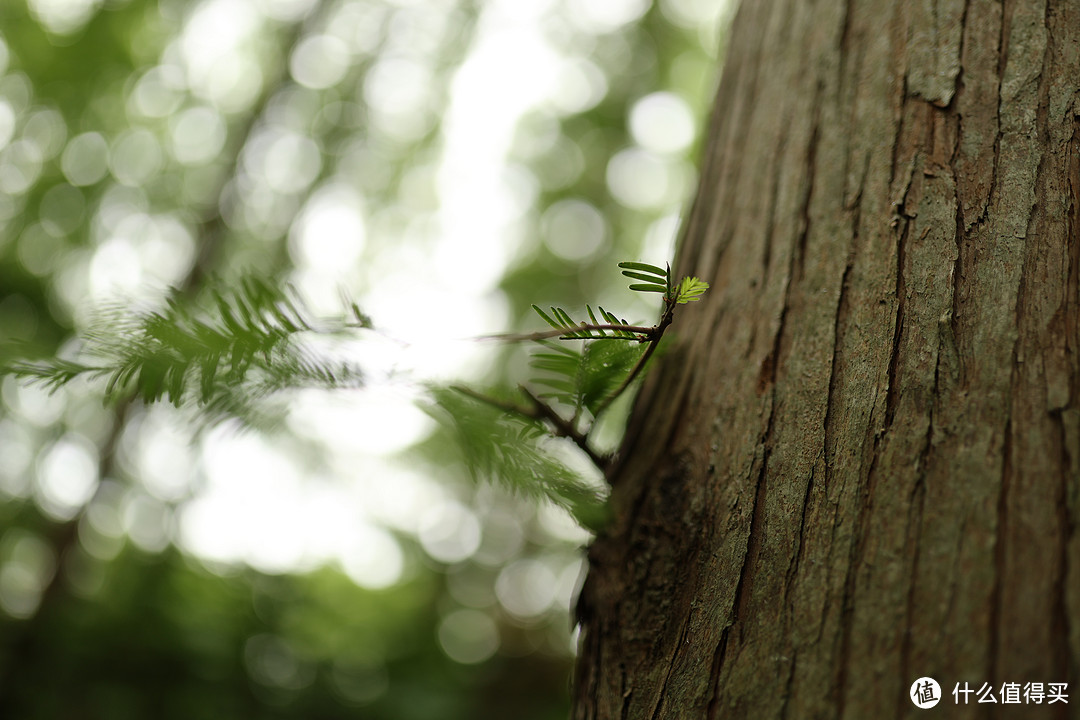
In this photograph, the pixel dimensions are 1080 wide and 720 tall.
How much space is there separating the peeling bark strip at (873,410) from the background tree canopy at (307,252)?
1435 mm

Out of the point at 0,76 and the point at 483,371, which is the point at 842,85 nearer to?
the point at 0,76

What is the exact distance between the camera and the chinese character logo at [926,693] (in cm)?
42

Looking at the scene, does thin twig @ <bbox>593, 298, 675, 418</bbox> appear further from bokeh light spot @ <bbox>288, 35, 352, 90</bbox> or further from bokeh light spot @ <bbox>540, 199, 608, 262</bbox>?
bokeh light spot @ <bbox>540, 199, 608, 262</bbox>

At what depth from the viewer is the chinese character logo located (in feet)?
1.39

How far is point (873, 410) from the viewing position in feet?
1.77

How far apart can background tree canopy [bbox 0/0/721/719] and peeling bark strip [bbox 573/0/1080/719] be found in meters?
1.44

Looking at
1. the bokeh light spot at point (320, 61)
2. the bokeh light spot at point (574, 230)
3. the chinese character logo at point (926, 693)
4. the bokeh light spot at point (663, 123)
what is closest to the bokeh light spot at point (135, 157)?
the bokeh light spot at point (320, 61)

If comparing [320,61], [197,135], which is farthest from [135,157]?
[320,61]

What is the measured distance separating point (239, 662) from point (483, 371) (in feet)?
9.61

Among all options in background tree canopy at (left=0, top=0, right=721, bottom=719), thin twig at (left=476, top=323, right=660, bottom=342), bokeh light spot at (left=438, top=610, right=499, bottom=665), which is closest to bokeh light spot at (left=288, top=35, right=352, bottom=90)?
background tree canopy at (left=0, top=0, right=721, bottom=719)

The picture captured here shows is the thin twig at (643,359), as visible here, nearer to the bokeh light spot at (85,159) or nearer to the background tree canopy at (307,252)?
the background tree canopy at (307,252)

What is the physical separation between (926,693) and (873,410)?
0.72ft

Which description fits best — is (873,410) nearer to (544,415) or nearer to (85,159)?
(544,415)

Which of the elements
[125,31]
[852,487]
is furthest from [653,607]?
[125,31]
